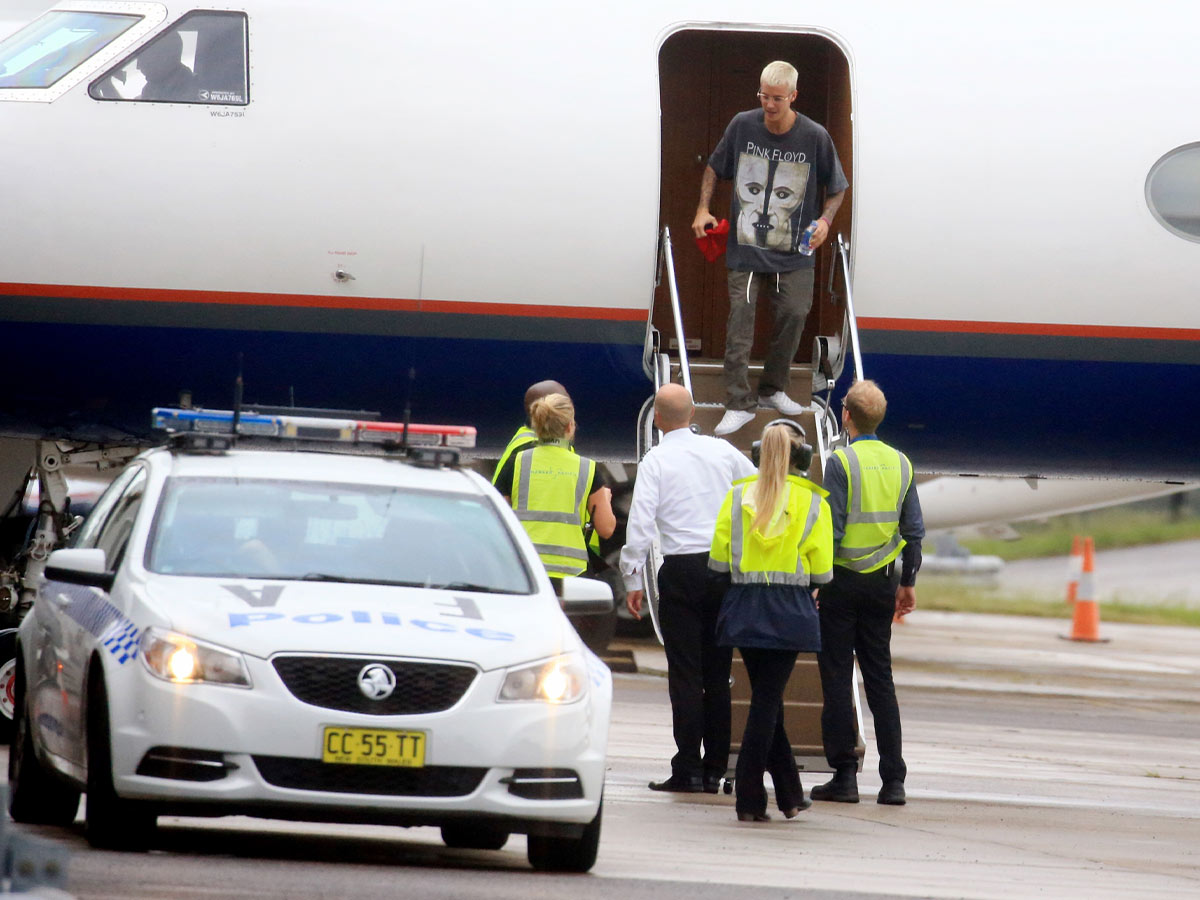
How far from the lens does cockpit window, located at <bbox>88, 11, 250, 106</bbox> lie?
1074cm

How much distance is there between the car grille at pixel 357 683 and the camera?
6.27 metres

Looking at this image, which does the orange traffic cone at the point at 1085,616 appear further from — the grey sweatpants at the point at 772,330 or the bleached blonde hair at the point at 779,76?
the bleached blonde hair at the point at 779,76

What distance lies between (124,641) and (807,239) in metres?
5.18

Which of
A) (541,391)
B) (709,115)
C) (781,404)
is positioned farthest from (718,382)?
(709,115)

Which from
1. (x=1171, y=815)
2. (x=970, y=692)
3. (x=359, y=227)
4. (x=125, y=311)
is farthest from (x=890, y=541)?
(x=970, y=692)

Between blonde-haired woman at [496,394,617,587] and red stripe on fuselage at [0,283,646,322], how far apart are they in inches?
69.8

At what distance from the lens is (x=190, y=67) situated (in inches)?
426

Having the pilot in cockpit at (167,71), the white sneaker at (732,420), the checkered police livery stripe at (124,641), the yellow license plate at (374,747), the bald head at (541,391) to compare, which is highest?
the pilot in cockpit at (167,71)

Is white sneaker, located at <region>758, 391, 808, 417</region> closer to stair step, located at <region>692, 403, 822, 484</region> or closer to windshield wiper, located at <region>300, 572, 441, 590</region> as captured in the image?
stair step, located at <region>692, 403, 822, 484</region>

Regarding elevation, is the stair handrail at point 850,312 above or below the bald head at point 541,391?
above

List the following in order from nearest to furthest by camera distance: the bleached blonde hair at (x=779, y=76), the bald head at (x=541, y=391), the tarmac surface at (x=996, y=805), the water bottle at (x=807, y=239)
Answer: the tarmac surface at (x=996, y=805), the bald head at (x=541, y=391), the bleached blonde hair at (x=779, y=76), the water bottle at (x=807, y=239)

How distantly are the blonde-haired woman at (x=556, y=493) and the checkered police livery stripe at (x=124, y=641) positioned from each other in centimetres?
307

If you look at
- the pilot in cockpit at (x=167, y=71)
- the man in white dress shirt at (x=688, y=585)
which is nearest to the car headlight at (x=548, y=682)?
the man in white dress shirt at (x=688, y=585)

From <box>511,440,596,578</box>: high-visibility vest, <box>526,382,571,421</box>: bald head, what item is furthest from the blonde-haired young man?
<box>511,440,596,578</box>: high-visibility vest
